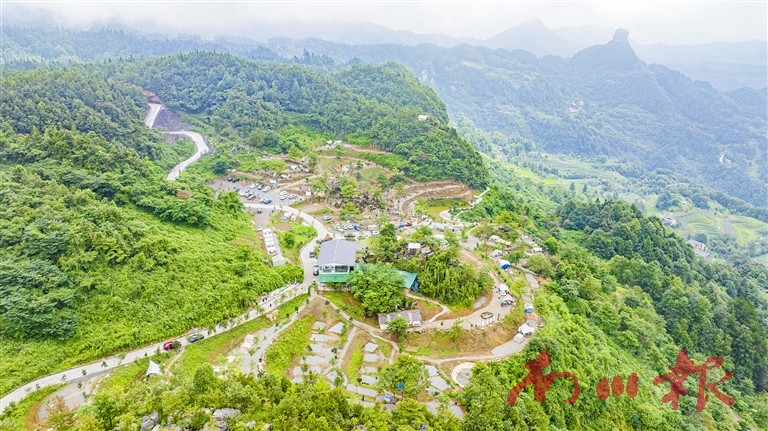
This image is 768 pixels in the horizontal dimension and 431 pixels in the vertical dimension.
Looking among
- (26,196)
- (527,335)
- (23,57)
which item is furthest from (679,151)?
(23,57)

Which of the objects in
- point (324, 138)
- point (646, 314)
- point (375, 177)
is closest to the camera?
point (646, 314)

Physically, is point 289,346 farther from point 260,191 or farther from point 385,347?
point 260,191

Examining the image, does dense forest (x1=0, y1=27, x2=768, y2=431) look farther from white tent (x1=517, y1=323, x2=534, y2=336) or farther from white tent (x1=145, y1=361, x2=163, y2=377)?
white tent (x1=145, y1=361, x2=163, y2=377)

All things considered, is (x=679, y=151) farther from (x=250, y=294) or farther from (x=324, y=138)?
(x=250, y=294)

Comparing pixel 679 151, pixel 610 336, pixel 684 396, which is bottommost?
pixel 679 151

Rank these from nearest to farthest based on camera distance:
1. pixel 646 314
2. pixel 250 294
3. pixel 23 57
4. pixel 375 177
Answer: pixel 250 294 → pixel 646 314 → pixel 375 177 → pixel 23 57
